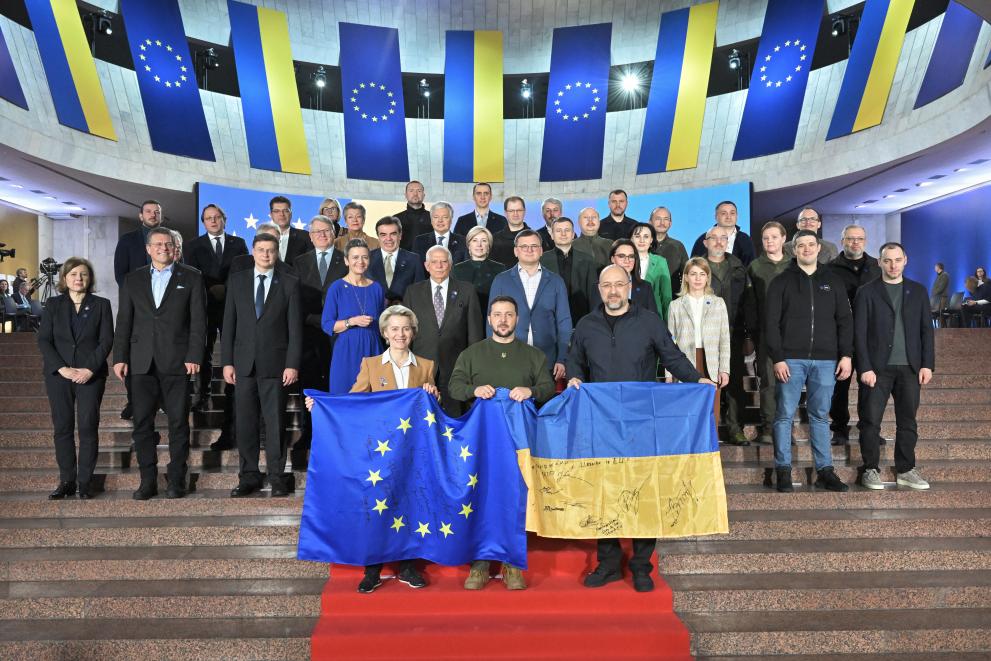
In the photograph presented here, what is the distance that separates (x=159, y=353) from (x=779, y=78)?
447 inches

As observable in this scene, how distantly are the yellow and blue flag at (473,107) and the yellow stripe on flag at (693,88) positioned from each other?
3.35 meters

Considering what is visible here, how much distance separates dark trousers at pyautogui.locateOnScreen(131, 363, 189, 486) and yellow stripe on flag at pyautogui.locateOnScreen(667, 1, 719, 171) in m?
10.5

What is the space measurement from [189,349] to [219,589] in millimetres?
1846

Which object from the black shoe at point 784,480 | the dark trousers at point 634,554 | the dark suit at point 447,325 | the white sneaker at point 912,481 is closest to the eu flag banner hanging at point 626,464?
the dark trousers at point 634,554

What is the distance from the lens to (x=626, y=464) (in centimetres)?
412

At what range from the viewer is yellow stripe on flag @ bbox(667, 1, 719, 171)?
12.8 metres

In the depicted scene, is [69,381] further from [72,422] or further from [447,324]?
[447,324]

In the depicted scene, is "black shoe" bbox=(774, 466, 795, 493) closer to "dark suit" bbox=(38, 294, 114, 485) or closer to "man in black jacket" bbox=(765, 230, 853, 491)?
"man in black jacket" bbox=(765, 230, 853, 491)

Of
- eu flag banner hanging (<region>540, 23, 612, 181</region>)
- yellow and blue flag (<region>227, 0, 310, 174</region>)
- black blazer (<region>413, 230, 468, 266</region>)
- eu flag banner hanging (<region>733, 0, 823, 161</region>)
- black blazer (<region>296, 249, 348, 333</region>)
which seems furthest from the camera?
eu flag banner hanging (<region>540, 23, 612, 181</region>)

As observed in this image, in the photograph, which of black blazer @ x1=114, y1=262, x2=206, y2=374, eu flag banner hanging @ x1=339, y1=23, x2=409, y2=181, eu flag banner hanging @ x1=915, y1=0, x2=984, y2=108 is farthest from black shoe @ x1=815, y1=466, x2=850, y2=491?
eu flag banner hanging @ x1=339, y1=23, x2=409, y2=181

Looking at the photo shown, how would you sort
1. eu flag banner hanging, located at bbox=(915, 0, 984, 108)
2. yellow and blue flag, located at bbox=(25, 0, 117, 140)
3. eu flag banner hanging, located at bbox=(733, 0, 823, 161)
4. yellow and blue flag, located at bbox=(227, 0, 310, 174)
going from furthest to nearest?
yellow and blue flag, located at bbox=(227, 0, 310, 174)
eu flag banner hanging, located at bbox=(733, 0, 823, 161)
yellow and blue flag, located at bbox=(25, 0, 117, 140)
eu flag banner hanging, located at bbox=(915, 0, 984, 108)

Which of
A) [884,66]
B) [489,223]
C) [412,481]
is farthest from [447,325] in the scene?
[884,66]

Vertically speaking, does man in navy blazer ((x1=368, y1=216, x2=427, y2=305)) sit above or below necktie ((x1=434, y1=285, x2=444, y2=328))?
above

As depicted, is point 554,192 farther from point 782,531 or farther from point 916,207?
point 782,531
